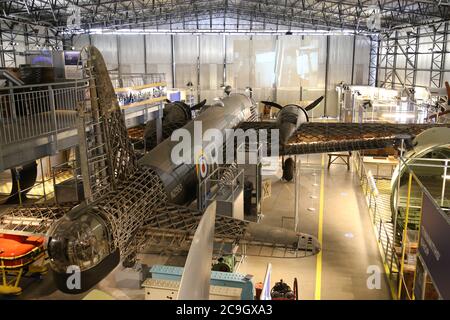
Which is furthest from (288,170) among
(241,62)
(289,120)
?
(241,62)

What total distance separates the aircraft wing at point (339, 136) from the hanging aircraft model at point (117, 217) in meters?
7.88

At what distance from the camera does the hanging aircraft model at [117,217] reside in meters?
8.84

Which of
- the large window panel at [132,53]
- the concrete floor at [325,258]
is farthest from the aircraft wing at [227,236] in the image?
the large window panel at [132,53]

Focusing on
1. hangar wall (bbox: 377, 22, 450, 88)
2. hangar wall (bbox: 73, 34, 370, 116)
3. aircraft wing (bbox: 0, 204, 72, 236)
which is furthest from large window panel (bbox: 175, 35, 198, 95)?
aircraft wing (bbox: 0, 204, 72, 236)

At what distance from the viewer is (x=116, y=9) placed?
39.0 metres

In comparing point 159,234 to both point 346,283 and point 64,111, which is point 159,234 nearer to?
point 346,283

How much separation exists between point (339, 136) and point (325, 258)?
849 cm

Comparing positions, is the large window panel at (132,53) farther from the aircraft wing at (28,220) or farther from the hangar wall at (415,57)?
the aircraft wing at (28,220)

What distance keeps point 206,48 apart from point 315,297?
3978 cm

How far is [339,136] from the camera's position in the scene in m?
20.6

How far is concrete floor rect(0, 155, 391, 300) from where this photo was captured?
1174 cm

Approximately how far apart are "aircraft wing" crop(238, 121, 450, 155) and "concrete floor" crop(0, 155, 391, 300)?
8.22ft

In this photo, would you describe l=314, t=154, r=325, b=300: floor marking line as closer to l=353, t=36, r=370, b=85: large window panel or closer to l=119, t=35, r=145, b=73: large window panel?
l=353, t=36, r=370, b=85: large window panel

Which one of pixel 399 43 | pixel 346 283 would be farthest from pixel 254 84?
pixel 346 283
